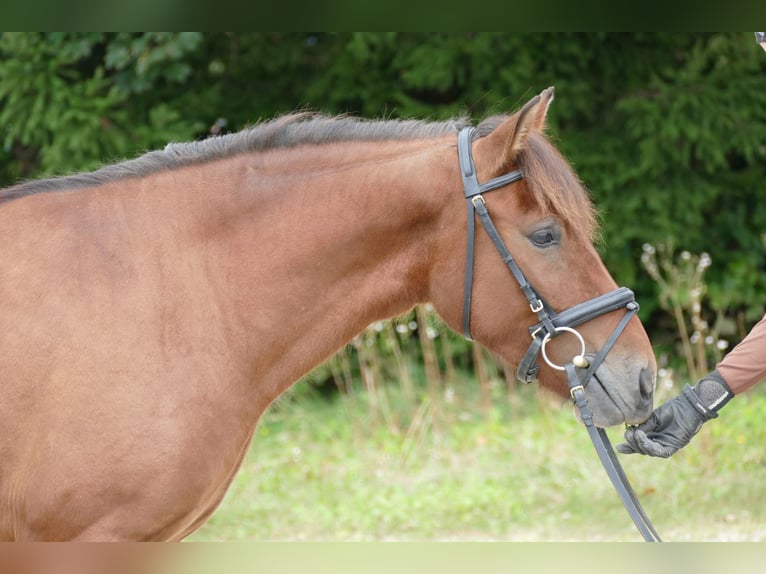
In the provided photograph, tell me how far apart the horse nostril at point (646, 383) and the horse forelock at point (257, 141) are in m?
0.95

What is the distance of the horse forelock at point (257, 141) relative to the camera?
2.64m

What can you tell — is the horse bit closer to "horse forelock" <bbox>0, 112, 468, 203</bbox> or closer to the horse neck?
the horse neck

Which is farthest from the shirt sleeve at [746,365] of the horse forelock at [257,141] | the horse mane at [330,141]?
the horse forelock at [257,141]

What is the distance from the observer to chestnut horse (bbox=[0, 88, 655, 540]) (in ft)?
7.54

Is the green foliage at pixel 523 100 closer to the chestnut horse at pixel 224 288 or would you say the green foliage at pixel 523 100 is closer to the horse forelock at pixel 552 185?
the chestnut horse at pixel 224 288

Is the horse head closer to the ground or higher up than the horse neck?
closer to the ground

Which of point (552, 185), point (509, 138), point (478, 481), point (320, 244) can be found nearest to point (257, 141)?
point (320, 244)

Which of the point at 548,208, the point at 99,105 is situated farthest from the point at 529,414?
the point at 548,208

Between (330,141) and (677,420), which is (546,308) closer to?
(677,420)

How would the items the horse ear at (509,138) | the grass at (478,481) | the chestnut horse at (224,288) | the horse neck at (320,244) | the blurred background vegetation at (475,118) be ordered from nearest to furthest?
1. the chestnut horse at (224,288)
2. the horse ear at (509,138)
3. the horse neck at (320,244)
4. the grass at (478,481)
5. the blurred background vegetation at (475,118)

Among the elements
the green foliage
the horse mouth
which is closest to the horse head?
the horse mouth

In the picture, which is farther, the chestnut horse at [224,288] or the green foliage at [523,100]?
the green foliage at [523,100]

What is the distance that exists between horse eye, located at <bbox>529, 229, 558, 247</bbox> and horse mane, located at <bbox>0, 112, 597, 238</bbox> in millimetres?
58

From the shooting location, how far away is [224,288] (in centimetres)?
254
